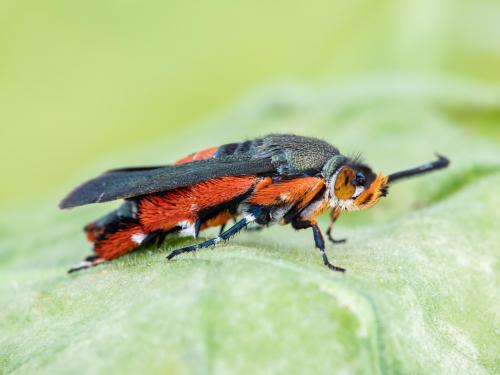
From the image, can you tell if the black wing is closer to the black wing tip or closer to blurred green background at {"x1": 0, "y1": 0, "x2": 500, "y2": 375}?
the black wing tip

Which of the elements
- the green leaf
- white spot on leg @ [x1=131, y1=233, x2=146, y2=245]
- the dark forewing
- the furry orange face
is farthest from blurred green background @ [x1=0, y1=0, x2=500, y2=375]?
the dark forewing

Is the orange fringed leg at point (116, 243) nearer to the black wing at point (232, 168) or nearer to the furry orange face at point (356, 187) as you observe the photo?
the black wing at point (232, 168)

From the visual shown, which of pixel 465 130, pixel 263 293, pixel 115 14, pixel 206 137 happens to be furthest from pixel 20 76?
pixel 263 293

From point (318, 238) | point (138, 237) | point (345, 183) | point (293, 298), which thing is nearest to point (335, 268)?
point (318, 238)

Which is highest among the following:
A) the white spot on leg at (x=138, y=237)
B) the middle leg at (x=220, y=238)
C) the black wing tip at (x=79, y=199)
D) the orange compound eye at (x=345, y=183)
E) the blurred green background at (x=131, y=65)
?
the blurred green background at (x=131, y=65)

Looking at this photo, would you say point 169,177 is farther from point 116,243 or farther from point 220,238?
point 116,243

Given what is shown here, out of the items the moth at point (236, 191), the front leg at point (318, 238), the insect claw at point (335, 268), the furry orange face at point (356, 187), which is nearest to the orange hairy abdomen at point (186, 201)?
the moth at point (236, 191)
